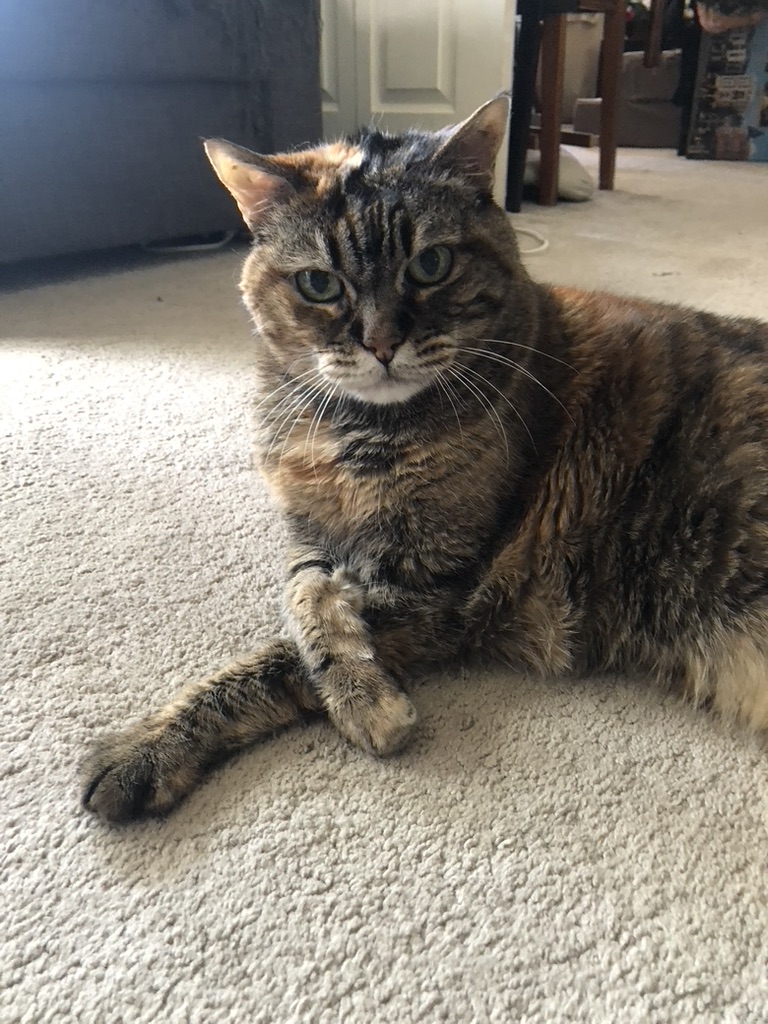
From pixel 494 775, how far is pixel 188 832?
335mm

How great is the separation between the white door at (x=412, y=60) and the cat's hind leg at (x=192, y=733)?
2929mm

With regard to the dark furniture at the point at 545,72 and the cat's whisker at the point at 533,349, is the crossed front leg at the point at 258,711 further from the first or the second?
the dark furniture at the point at 545,72

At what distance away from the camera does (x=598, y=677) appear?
101 centimetres

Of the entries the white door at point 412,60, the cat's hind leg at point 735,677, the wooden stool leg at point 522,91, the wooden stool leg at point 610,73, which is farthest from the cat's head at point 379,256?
the wooden stool leg at point 610,73

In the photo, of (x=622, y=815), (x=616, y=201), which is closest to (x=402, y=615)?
(x=622, y=815)

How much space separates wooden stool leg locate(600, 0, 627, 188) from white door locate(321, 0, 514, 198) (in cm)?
94

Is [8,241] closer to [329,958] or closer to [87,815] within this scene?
[87,815]

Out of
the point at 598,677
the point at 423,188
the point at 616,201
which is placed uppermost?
the point at 423,188

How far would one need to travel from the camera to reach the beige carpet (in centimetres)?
65

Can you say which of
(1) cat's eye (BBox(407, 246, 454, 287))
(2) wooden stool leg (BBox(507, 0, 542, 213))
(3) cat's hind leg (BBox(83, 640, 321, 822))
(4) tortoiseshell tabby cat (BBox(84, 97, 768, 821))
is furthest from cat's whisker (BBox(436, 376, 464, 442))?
(2) wooden stool leg (BBox(507, 0, 542, 213))

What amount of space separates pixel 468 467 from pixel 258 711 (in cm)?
41

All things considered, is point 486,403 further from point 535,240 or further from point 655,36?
point 655,36

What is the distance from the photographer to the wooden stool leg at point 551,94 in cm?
343

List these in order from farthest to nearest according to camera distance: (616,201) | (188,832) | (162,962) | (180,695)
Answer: (616,201) < (180,695) < (188,832) < (162,962)
